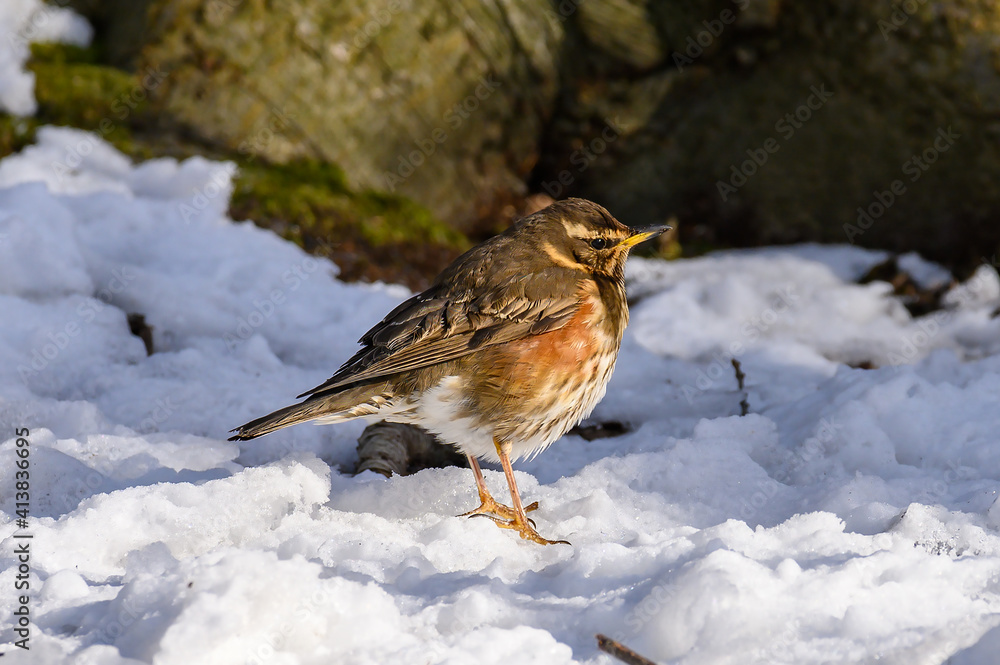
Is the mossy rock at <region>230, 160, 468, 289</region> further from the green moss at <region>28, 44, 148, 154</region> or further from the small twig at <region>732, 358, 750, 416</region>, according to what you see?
the small twig at <region>732, 358, 750, 416</region>

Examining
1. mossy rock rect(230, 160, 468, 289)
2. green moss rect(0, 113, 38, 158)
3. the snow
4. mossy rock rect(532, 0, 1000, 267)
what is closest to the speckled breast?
mossy rock rect(230, 160, 468, 289)

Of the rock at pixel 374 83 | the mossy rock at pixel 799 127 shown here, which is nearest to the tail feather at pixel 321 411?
the rock at pixel 374 83

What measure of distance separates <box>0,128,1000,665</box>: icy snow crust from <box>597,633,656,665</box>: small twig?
2.5 inches

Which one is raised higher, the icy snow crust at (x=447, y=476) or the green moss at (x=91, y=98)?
the green moss at (x=91, y=98)

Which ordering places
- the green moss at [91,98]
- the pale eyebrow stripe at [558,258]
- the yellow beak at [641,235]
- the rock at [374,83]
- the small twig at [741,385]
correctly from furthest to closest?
the rock at [374,83], the green moss at [91,98], the small twig at [741,385], the yellow beak at [641,235], the pale eyebrow stripe at [558,258]

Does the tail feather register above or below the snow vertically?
Answer: below

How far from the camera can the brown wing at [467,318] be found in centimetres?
418

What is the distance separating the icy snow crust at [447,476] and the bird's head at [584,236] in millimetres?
1059

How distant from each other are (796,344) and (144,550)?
15.7ft

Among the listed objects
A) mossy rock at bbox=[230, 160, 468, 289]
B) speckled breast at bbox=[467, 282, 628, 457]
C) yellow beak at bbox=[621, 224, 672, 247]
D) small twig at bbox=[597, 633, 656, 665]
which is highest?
mossy rock at bbox=[230, 160, 468, 289]

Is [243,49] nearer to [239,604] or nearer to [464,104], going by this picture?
[464,104]

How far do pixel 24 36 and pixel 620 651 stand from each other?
26.8 ft

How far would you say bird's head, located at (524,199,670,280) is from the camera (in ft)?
15.2

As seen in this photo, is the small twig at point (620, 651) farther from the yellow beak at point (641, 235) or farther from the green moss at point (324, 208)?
the green moss at point (324, 208)
